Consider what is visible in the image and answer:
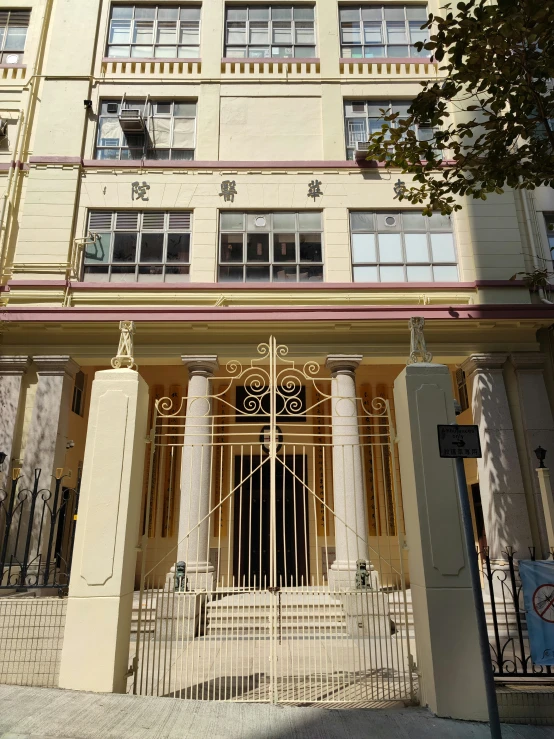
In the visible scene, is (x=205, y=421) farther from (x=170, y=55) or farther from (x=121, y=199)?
(x=170, y=55)

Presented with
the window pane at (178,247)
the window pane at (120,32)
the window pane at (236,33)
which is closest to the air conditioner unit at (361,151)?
the window pane at (178,247)

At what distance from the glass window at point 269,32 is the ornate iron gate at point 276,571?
928 cm

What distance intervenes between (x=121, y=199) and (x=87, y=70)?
4115mm

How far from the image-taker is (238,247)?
1308cm

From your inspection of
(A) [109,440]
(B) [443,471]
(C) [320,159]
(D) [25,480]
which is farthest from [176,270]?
(B) [443,471]

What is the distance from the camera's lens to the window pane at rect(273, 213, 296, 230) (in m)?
13.3

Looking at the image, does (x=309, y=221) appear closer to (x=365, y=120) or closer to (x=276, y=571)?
(x=365, y=120)

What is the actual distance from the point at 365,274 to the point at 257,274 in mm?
2672

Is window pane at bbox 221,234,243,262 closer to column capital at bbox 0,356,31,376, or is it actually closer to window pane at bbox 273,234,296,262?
window pane at bbox 273,234,296,262

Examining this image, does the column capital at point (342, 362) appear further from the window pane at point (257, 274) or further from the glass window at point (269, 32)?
the glass window at point (269, 32)

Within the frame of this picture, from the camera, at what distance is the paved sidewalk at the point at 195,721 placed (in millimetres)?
4207

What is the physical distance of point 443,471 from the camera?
5.53 metres

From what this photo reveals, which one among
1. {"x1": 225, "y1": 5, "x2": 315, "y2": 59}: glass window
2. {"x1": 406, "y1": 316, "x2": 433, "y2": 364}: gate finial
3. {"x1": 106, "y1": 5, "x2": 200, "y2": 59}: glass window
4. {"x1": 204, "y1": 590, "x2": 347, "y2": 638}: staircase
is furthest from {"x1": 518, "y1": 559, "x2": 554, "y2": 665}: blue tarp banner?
{"x1": 106, "y1": 5, "x2": 200, "y2": 59}: glass window

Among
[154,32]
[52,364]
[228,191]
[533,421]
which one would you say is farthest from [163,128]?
[533,421]
